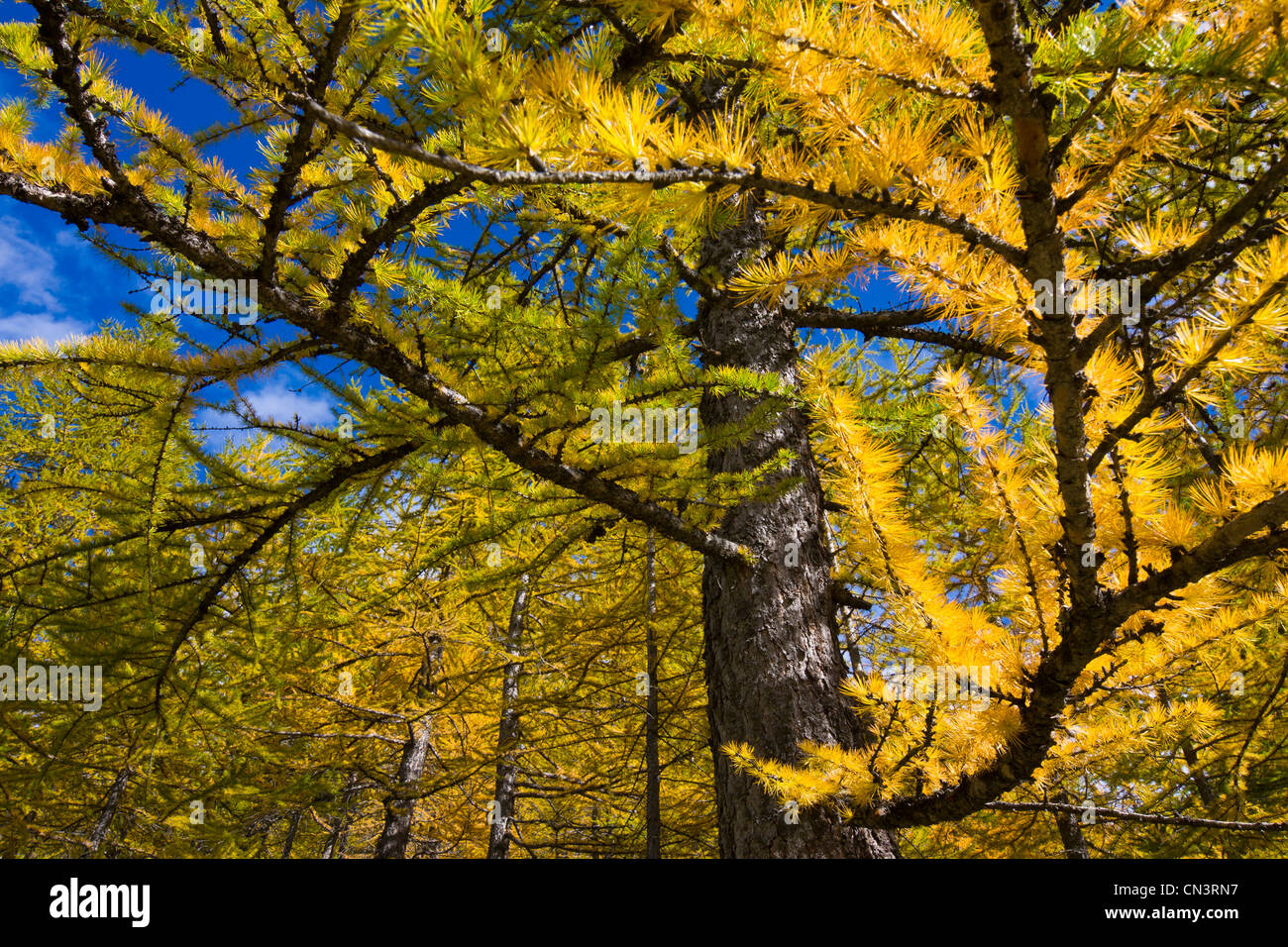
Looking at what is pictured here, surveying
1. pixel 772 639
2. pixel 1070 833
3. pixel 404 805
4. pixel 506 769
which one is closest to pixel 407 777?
pixel 404 805

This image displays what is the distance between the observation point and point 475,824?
778cm

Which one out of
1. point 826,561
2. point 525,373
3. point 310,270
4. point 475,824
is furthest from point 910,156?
point 475,824

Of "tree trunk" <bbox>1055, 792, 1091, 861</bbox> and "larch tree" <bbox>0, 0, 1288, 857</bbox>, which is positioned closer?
"larch tree" <bbox>0, 0, 1288, 857</bbox>

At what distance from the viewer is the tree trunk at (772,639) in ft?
8.64

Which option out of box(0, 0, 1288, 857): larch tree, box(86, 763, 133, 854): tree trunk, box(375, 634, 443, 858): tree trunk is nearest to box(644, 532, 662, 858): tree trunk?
box(0, 0, 1288, 857): larch tree

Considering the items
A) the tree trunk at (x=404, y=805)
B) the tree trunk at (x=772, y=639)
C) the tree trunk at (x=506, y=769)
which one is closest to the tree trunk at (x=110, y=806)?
the tree trunk at (x=404, y=805)

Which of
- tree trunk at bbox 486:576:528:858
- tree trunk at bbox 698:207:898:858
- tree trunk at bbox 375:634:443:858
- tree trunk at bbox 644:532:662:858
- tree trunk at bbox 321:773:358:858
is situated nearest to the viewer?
tree trunk at bbox 698:207:898:858

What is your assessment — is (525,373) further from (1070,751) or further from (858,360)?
(858,360)

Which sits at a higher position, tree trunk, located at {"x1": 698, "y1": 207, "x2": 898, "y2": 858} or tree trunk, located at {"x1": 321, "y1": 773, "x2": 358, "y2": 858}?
tree trunk, located at {"x1": 698, "y1": 207, "x2": 898, "y2": 858}

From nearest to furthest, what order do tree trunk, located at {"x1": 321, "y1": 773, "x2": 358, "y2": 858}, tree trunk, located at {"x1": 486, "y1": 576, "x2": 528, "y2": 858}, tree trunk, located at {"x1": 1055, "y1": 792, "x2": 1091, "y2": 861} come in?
1. tree trunk, located at {"x1": 1055, "y1": 792, "x2": 1091, "y2": 861}
2. tree trunk, located at {"x1": 486, "y1": 576, "x2": 528, "y2": 858}
3. tree trunk, located at {"x1": 321, "y1": 773, "x2": 358, "y2": 858}

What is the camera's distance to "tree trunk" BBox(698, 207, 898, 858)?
2635mm

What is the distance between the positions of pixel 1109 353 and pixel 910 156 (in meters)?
0.71

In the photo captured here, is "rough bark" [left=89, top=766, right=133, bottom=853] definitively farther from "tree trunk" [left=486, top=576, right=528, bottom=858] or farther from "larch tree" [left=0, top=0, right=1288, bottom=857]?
"larch tree" [left=0, top=0, right=1288, bottom=857]

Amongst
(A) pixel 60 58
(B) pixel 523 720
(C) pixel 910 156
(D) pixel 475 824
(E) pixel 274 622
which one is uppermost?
(A) pixel 60 58
